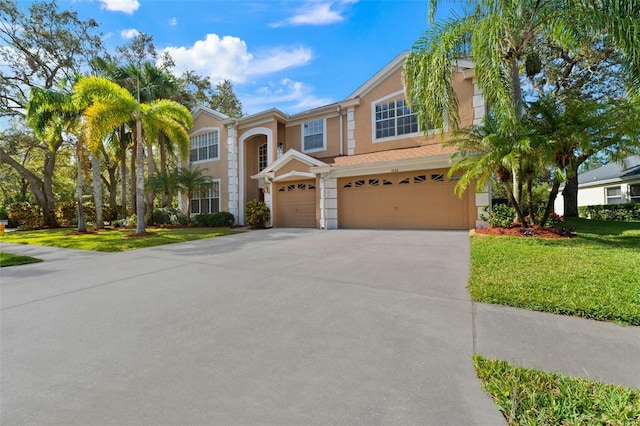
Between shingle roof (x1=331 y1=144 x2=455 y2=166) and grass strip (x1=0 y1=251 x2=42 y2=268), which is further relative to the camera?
shingle roof (x1=331 y1=144 x2=455 y2=166)

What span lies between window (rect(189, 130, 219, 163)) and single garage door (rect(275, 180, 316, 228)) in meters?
6.43

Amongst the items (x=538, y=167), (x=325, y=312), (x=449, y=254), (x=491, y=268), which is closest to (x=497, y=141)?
(x=538, y=167)

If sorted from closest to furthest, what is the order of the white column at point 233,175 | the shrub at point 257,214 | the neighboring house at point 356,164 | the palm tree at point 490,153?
the palm tree at point 490,153
the neighboring house at point 356,164
the shrub at point 257,214
the white column at point 233,175

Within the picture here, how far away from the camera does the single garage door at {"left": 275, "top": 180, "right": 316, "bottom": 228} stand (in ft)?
48.7

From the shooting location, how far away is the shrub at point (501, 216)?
10022mm

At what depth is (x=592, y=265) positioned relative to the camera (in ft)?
17.7

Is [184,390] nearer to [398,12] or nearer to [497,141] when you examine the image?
[497,141]

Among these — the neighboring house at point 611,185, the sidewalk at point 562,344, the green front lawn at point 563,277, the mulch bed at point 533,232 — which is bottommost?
the sidewalk at point 562,344

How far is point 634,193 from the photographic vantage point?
18594 mm

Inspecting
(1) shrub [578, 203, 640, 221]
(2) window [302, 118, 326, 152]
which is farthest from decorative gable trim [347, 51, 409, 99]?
(1) shrub [578, 203, 640, 221]

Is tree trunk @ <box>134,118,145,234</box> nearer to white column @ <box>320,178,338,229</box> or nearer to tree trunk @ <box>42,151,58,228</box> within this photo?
white column @ <box>320,178,338,229</box>

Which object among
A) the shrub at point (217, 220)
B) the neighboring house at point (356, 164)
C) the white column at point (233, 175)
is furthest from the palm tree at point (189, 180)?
the shrub at point (217, 220)

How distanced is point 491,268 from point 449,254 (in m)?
1.63

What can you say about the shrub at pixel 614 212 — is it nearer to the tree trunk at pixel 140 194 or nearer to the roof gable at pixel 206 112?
the roof gable at pixel 206 112
